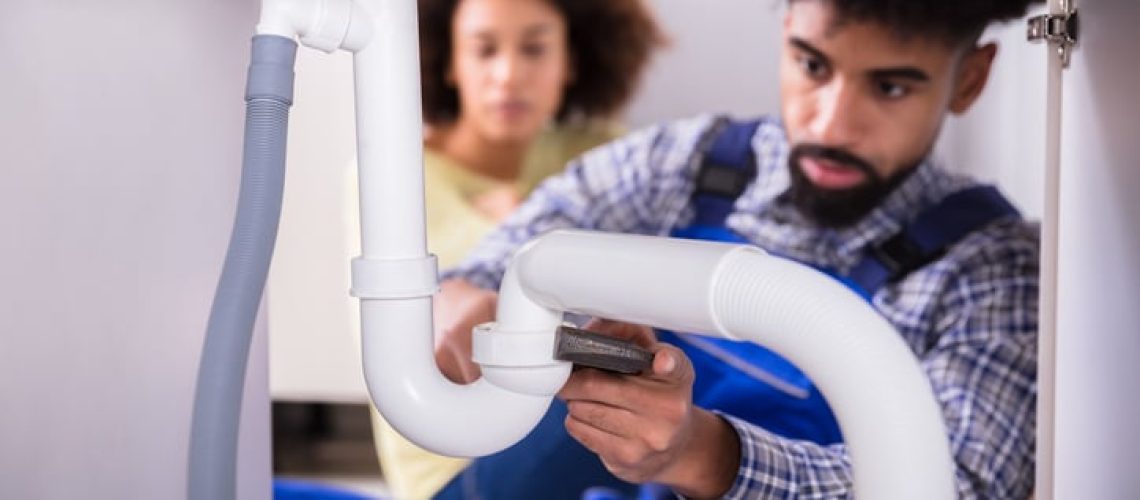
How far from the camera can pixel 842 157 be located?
1.41 m

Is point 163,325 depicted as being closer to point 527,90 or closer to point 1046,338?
point 1046,338

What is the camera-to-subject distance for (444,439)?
2.36 ft

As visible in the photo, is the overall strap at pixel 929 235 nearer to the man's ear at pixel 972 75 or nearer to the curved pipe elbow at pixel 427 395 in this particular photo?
the man's ear at pixel 972 75

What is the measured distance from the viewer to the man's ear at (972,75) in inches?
54.3

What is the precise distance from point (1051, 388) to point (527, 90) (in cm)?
109

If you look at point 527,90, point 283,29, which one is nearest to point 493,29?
point 527,90

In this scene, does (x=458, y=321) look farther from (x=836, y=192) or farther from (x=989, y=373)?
(x=989, y=373)

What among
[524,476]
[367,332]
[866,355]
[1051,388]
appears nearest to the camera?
[866,355]

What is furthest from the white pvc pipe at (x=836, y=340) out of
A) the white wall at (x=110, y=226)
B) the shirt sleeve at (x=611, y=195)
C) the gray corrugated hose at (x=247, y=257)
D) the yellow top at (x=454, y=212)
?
the yellow top at (x=454, y=212)

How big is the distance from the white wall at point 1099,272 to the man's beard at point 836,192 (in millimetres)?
593

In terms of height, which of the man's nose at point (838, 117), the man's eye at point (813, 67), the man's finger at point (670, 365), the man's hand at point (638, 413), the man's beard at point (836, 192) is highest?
the man's eye at point (813, 67)

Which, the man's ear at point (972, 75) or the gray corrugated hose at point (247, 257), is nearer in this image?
the gray corrugated hose at point (247, 257)

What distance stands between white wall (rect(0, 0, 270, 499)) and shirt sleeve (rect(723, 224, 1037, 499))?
551 millimetres

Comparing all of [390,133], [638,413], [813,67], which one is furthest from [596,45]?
[390,133]
